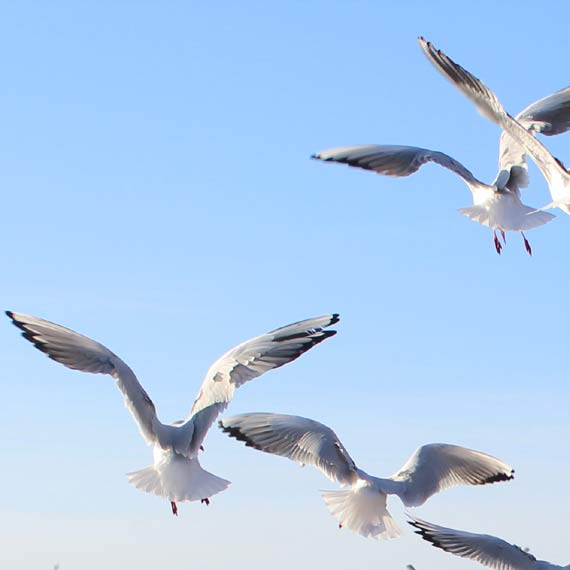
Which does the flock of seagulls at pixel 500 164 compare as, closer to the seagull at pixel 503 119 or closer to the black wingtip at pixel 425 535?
the seagull at pixel 503 119

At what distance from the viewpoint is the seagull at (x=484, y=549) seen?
13656 mm

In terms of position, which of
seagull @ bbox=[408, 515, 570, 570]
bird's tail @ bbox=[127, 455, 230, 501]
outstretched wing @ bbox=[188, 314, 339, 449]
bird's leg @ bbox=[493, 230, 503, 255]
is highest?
bird's leg @ bbox=[493, 230, 503, 255]

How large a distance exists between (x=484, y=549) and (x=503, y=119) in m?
4.07

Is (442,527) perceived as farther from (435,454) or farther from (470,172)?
(470,172)

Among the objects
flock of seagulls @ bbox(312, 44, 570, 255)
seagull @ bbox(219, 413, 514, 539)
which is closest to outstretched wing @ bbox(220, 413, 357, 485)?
seagull @ bbox(219, 413, 514, 539)

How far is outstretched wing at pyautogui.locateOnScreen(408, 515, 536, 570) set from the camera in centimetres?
1366

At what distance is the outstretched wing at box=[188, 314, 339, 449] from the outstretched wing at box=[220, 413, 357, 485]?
2.55 feet

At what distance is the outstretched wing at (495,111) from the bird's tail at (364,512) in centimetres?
329

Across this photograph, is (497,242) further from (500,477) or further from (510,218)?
(500,477)

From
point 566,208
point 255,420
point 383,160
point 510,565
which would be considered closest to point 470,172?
point 383,160

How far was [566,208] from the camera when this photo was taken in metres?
14.1

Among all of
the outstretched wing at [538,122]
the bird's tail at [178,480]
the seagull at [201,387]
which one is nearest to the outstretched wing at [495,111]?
the outstretched wing at [538,122]

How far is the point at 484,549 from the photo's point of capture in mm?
13750

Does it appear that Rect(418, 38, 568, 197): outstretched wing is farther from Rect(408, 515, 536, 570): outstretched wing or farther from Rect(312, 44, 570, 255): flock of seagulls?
Rect(408, 515, 536, 570): outstretched wing
